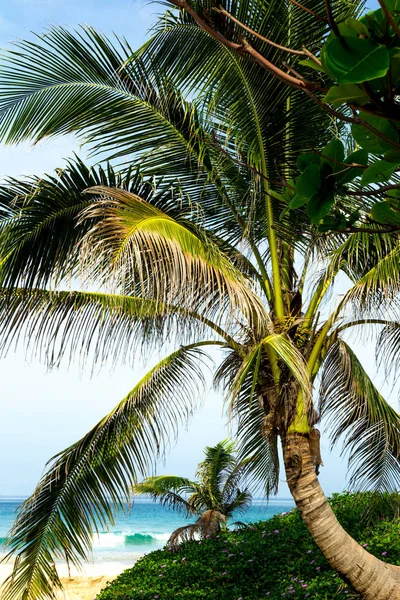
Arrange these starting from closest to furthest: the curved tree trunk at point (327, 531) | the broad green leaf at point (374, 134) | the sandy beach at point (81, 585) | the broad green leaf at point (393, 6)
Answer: the broad green leaf at point (393, 6), the broad green leaf at point (374, 134), the curved tree trunk at point (327, 531), the sandy beach at point (81, 585)

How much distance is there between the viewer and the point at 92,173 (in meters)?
5.71

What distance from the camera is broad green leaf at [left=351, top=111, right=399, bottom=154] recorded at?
3.49 feet

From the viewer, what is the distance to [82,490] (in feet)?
20.1

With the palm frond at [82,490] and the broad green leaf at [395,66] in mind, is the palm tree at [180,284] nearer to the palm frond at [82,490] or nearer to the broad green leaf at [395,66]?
the palm frond at [82,490]

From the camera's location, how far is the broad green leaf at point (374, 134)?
1062 mm

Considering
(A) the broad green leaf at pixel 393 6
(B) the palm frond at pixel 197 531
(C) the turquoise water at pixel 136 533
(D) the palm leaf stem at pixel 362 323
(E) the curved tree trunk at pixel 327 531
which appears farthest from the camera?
(C) the turquoise water at pixel 136 533

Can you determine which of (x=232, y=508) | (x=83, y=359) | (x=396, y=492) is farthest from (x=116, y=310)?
(x=232, y=508)

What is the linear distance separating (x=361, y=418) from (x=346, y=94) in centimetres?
567

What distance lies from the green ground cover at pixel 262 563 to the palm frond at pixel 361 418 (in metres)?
0.43

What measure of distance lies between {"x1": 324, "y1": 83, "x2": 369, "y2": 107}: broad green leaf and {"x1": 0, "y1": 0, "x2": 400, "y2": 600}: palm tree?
4.05m

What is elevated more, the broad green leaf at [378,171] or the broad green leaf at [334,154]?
the broad green leaf at [334,154]

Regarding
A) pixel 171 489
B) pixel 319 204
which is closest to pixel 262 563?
pixel 171 489

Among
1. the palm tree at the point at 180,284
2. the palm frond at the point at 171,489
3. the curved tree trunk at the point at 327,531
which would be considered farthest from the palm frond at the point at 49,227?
the palm frond at the point at 171,489

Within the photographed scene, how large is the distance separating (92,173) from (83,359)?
1577 millimetres
